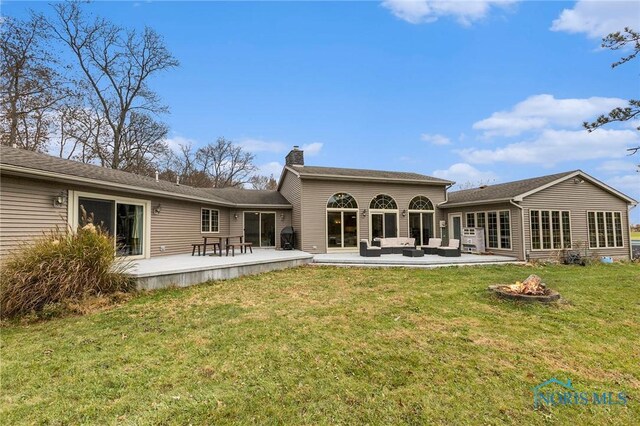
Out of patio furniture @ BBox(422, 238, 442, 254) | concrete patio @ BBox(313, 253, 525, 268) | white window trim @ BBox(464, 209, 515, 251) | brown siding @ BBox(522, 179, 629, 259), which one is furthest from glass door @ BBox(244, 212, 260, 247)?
brown siding @ BBox(522, 179, 629, 259)

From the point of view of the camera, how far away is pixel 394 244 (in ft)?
42.2

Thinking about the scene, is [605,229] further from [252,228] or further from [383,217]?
[252,228]

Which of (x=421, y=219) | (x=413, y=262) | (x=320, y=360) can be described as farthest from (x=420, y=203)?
(x=320, y=360)

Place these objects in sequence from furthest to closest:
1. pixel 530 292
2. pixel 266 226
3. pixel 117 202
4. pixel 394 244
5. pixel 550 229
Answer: pixel 266 226 → pixel 394 244 → pixel 550 229 → pixel 117 202 → pixel 530 292

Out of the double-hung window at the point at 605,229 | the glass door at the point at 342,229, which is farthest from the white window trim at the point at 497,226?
the glass door at the point at 342,229

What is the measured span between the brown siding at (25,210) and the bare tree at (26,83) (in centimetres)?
999

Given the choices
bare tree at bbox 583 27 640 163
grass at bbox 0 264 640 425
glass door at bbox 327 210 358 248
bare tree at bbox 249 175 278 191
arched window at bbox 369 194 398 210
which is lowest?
grass at bbox 0 264 640 425

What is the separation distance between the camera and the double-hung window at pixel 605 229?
12.5 metres

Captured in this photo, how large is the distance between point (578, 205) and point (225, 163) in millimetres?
26933

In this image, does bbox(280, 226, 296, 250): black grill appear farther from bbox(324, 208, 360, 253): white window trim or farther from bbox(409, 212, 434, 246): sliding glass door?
bbox(409, 212, 434, 246): sliding glass door

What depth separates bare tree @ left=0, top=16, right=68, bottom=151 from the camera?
1294 cm

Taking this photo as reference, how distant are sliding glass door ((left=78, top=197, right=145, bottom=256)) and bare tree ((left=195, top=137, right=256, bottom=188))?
1950 centimetres

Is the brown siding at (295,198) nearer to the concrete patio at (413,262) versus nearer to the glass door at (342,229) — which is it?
the glass door at (342,229)

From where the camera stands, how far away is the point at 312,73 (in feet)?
48.9
